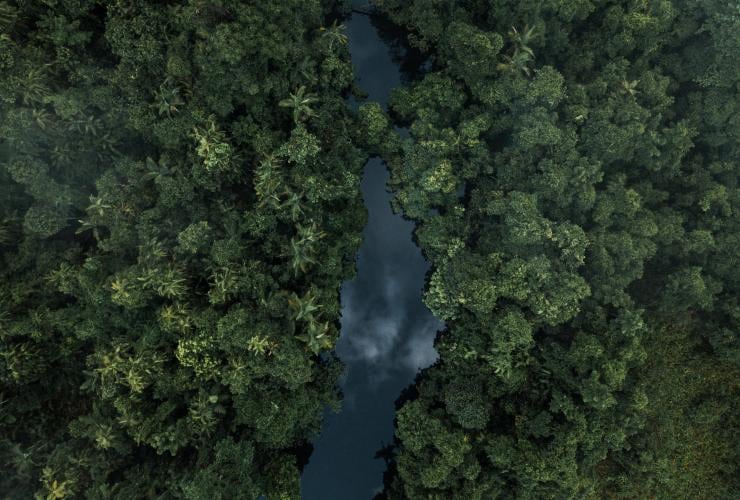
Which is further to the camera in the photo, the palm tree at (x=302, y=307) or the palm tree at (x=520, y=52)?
the palm tree at (x=520, y=52)

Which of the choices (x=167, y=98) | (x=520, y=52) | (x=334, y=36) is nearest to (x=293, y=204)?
(x=167, y=98)

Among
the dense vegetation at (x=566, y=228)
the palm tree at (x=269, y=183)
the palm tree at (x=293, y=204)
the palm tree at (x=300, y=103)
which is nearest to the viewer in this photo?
the dense vegetation at (x=566, y=228)

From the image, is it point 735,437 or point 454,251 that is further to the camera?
point 735,437

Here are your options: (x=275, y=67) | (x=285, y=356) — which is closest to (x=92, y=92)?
(x=275, y=67)

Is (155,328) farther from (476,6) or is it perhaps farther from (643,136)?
(643,136)

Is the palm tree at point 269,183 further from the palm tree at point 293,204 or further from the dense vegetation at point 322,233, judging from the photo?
the palm tree at point 293,204

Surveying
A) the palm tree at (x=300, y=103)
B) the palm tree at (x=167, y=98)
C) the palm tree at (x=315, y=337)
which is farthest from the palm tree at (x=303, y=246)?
the palm tree at (x=167, y=98)

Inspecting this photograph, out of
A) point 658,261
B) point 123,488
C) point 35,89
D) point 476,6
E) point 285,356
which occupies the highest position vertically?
point 476,6
